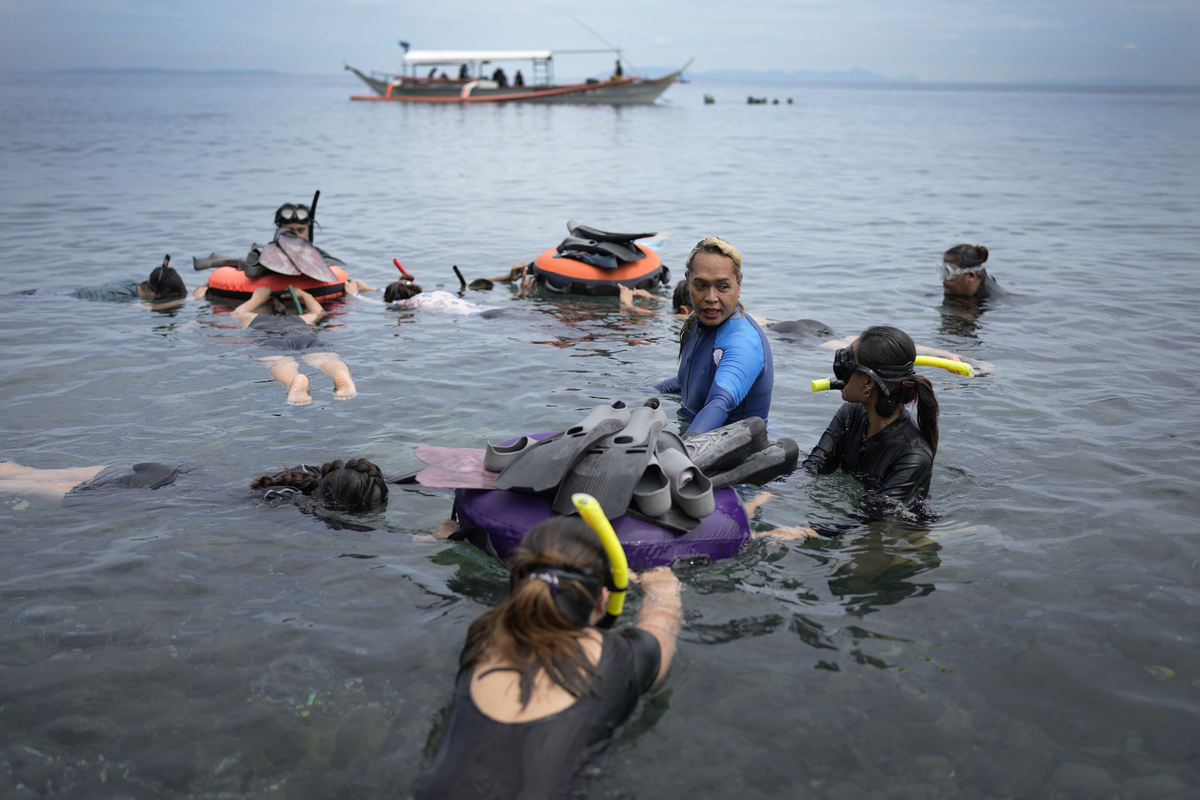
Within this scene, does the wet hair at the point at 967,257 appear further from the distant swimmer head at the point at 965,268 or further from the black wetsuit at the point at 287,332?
the black wetsuit at the point at 287,332

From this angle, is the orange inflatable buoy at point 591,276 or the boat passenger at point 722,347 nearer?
the boat passenger at point 722,347

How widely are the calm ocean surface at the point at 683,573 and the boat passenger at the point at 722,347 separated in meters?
0.72

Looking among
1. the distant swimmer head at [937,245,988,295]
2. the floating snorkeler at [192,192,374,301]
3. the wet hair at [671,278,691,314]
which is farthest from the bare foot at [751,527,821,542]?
the floating snorkeler at [192,192,374,301]

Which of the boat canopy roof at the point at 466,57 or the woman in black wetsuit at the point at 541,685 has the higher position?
the boat canopy roof at the point at 466,57

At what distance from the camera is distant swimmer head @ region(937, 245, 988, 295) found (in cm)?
1022

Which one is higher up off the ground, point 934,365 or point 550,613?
point 934,365

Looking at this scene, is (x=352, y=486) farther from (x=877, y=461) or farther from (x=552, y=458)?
(x=877, y=461)

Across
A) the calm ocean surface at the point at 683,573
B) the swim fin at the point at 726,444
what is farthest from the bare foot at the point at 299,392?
the swim fin at the point at 726,444

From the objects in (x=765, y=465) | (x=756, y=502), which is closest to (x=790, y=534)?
(x=756, y=502)

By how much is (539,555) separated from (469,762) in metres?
0.66

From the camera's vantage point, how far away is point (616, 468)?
370 cm

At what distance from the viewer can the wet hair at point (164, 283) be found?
1027cm

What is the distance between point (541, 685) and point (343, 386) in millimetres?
5412

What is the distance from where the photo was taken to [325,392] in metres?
7.50
